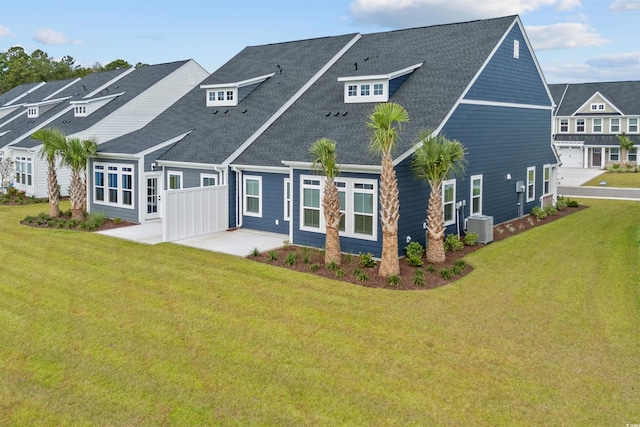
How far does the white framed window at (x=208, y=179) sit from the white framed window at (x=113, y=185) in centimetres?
364

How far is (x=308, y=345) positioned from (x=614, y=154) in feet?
174

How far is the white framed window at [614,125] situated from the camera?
178 feet

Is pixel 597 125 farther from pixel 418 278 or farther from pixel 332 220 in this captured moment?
pixel 418 278

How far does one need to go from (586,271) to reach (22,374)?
44.7ft

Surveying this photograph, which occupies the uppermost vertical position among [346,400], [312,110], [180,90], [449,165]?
[180,90]

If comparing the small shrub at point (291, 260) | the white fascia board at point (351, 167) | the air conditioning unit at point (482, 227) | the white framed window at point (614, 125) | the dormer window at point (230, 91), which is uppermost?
the white framed window at point (614, 125)

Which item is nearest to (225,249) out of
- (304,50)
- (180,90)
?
(304,50)

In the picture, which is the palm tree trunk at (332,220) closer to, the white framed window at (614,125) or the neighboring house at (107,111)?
the neighboring house at (107,111)

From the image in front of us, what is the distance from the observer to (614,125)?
179 ft

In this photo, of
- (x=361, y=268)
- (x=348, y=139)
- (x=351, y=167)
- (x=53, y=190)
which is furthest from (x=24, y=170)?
(x=361, y=268)

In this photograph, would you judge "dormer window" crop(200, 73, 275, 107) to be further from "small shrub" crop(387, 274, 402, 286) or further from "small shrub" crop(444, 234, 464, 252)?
"small shrub" crop(387, 274, 402, 286)

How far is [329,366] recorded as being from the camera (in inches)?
364

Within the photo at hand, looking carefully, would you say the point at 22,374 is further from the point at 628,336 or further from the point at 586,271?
the point at 586,271

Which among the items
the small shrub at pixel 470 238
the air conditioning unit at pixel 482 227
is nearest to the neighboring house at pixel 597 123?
the air conditioning unit at pixel 482 227
